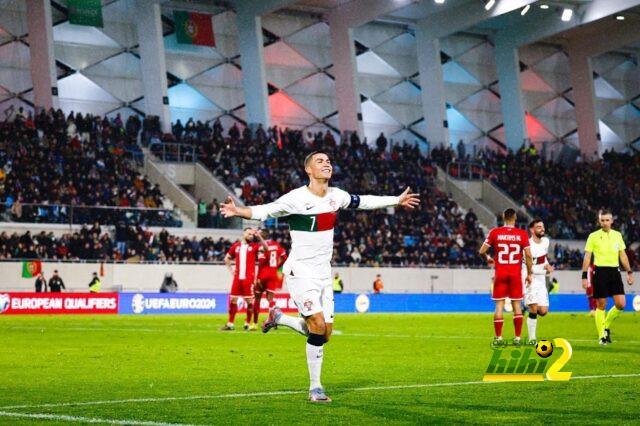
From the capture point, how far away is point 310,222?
38.5ft

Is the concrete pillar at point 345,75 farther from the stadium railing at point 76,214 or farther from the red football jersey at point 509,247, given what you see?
the red football jersey at point 509,247

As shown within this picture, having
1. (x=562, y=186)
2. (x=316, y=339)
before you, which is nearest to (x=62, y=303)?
(x=316, y=339)

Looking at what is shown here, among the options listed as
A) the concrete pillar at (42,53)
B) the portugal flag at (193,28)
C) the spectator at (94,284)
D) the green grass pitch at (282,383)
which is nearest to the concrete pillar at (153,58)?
the portugal flag at (193,28)

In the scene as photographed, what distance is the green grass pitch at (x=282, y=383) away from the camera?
9.91 m

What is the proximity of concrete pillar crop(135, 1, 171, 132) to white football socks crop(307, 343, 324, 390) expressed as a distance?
4327cm

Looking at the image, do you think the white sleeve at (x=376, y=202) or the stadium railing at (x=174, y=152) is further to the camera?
the stadium railing at (x=174, y=152)

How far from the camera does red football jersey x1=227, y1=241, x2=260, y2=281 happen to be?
27.2 m

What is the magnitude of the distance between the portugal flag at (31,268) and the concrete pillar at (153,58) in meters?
14.7

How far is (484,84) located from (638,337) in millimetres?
46339

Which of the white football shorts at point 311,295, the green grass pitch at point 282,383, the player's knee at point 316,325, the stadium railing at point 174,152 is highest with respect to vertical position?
the stadium railing at point 174,152

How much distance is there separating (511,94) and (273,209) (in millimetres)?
56873

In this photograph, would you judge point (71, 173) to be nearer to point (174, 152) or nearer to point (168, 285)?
point (168, 285)

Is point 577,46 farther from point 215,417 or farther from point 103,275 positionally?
point 215,417
